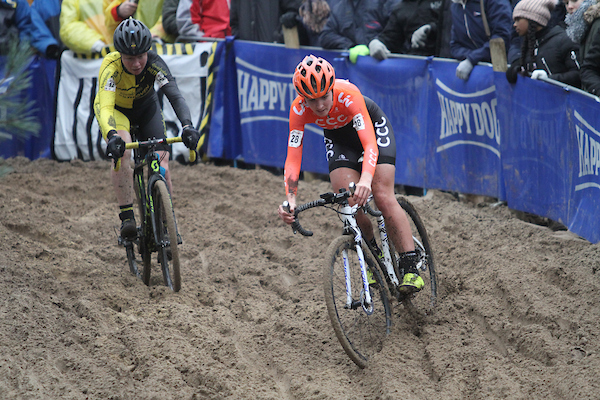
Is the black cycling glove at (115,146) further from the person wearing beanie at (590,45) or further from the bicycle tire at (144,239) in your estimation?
the person wearing beanie at (590,45)

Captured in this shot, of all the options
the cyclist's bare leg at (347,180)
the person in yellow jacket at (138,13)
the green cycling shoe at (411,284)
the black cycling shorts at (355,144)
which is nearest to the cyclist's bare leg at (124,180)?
the black cycling shorts at (355,144)

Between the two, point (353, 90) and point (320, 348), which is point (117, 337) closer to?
point (320, 348)

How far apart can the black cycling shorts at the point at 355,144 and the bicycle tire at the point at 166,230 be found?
1.49 metres

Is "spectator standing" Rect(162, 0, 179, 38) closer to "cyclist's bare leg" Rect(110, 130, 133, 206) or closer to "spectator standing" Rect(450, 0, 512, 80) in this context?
"spectator standing" Rect(450, 0, 512, 80)

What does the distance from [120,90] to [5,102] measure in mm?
2422

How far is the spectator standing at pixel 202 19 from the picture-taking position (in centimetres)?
1052

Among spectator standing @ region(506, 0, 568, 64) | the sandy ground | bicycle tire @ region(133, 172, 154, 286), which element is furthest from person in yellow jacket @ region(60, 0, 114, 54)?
spectator standing @ region(506, 0, 568, 64)

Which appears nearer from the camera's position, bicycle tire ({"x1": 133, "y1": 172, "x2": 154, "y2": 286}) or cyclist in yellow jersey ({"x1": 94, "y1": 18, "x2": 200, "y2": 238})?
cyclist in yellow jersey ({"x1": 94, "y1": 18, "x2": 200, "y2": 238})

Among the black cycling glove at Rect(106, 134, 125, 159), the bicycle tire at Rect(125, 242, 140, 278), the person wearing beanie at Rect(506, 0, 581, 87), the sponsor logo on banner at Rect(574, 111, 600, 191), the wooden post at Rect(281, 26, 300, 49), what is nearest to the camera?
the black cycling glove at Rect(106, 134, 125, 159)

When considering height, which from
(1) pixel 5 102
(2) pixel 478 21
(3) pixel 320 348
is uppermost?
(2) pixel 478 21

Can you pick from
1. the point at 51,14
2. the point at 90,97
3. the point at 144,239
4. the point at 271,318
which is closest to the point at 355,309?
the point at 271,318

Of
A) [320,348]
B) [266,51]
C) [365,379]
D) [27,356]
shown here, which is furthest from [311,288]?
[266,51]

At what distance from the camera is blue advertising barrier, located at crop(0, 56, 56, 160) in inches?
464

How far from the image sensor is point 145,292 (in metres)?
5.92
